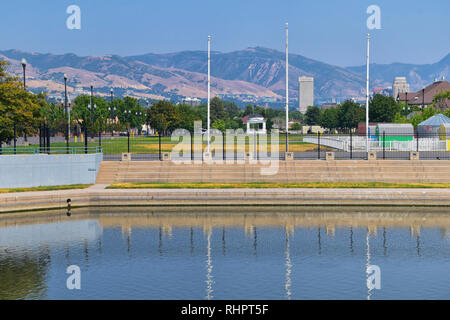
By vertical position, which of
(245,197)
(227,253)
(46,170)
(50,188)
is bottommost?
(227,253)

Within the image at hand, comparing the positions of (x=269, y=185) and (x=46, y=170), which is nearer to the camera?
(x=269, y=185)

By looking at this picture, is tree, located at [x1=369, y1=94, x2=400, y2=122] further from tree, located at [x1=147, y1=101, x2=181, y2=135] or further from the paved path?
the paved path

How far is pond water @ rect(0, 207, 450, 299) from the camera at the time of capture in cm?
2362

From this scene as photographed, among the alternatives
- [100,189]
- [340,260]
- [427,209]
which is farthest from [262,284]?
[100,189]

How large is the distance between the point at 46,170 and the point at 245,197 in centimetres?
1722

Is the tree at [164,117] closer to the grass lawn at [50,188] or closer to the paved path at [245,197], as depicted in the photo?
the grass lawn at [50,188]

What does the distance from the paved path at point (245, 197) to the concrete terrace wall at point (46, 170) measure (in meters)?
4.22

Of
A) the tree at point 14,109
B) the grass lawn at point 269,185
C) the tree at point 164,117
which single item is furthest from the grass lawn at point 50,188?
the tree at point 164,117

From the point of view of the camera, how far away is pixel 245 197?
144 ft

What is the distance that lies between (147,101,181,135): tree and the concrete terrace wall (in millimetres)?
114196

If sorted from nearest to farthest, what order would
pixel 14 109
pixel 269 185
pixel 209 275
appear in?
pixel 209 275 → pixel 269 185 → pixel 14 109

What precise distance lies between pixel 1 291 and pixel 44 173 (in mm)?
27117

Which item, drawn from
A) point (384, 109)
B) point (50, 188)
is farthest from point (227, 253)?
point (384, 109)

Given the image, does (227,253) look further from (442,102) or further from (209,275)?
(442,102)
